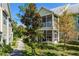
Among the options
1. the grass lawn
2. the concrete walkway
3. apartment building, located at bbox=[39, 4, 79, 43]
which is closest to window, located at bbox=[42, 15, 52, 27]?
apartment building, located at bbox=[39, 4, 79, 43]

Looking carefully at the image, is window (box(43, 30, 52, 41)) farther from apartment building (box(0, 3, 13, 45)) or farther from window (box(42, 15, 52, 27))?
apartment building (box(0, 3, 13, 45))

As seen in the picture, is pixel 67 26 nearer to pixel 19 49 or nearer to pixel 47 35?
pixel 47 35

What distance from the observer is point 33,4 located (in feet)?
14.1

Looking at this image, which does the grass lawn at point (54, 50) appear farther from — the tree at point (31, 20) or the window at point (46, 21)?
the window at point (46, 21)

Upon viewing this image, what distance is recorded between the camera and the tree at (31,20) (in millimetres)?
4316

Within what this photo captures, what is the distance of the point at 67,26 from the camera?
4.28 meters

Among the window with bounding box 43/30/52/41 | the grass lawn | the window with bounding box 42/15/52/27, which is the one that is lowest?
the grass lawn

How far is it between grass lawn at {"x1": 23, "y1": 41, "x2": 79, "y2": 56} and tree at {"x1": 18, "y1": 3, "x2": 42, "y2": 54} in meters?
0.10

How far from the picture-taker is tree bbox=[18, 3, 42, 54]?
432cm

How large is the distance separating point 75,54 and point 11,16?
138 centimetres

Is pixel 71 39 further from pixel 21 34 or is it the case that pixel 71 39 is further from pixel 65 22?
pixel 21 34

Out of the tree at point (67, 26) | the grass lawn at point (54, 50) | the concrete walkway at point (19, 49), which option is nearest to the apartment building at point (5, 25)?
the concrete walkway at point (19, 49)

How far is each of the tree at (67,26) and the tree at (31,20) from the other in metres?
0.41

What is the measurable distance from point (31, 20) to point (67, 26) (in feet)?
2.21
